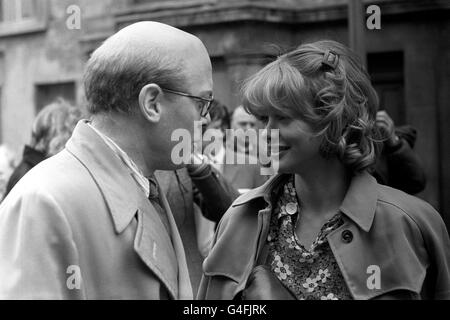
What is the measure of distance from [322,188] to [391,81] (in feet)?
19.1

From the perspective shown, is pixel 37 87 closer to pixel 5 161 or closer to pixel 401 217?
pixel 5 161

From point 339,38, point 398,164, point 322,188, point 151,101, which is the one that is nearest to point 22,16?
point 339,38

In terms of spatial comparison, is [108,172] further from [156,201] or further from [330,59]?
[330,59]

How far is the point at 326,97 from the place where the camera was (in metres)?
2.53

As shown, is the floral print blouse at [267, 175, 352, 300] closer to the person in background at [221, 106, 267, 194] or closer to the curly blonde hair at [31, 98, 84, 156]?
the person in background at [221, 106, 267, 194]

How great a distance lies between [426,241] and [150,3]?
8.05 meters

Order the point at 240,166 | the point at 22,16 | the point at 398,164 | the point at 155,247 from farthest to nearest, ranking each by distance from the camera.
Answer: the point at 22,16, the point at 240,166, the point at 398,164, the point at 155,247

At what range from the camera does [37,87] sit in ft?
41.9

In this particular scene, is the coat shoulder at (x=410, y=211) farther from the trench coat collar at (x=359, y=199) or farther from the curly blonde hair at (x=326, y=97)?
the curly blonde hair at (x=326, y=97)

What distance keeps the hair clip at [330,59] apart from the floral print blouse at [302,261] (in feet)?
1.45

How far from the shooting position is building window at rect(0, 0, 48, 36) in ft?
40.7

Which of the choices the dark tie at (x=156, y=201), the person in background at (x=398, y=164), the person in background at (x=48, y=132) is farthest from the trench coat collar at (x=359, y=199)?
the person in background at (x=48, y=132)

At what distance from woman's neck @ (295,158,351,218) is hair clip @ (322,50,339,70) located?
0.30m

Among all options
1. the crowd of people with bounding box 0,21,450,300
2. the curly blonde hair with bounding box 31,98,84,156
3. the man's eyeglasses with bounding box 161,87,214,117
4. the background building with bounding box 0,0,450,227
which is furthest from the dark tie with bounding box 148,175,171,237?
the background building with bounding box 0,0,450,227
